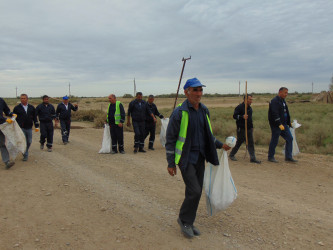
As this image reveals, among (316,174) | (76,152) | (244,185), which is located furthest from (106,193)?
(316,174)

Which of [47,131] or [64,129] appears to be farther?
[64,129]

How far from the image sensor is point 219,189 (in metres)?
4.04

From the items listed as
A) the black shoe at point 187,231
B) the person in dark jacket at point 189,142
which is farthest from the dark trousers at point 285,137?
the black shoe at point 187,231

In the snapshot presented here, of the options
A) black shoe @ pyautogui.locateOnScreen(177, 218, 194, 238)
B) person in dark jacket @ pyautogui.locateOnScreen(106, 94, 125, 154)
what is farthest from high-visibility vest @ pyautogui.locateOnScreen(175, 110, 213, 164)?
person in dark jacket @ pyautogui.locateOnScreen(106, 94, 125, 154)

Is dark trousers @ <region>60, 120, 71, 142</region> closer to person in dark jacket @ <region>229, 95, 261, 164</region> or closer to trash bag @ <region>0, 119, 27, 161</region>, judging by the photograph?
trash bag @ <region>0, 119, 27, 161</region>

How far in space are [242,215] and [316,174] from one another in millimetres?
3449

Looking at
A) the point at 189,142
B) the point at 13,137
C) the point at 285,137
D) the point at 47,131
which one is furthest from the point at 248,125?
the point at 47,131

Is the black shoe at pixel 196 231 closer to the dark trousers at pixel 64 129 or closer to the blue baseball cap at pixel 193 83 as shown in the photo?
the blue baseball cap at pixel 193 83

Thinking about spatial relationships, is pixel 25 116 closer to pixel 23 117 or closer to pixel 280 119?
→ pixel 23 117

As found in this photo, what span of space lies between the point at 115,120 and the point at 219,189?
221 inches

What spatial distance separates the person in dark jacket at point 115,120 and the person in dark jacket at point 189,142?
5.52 metres

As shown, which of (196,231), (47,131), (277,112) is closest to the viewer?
(196,231)

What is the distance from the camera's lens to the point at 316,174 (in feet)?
22.7

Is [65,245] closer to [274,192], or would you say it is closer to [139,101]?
[274,192]
